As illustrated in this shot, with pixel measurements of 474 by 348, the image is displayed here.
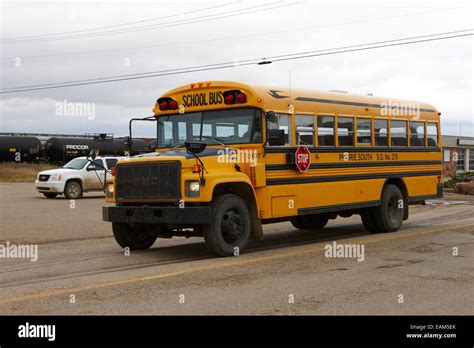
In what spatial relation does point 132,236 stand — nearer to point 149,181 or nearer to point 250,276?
point 149,181

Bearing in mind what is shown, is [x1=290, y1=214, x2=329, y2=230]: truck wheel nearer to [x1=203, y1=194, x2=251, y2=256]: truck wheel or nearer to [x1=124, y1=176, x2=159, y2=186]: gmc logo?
[x1=203, y1=194, x2=251, y2=256]: truck wheel

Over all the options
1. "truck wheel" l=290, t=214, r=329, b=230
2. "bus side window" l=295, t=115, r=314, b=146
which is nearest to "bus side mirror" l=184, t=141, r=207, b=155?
"bus side window" l=295, t=115, r=314, b=146

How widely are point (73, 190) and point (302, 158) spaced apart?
16.4 meters

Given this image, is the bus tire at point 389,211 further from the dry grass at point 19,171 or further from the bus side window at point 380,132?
the dry grass at point 19,171

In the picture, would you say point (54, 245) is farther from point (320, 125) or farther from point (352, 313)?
point (352, 313)

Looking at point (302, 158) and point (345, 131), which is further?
point (345, 131)

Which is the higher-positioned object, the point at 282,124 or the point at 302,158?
the point at 282,124

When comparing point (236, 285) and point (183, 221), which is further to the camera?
point (183, 221)

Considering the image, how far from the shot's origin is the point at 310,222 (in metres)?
14.9

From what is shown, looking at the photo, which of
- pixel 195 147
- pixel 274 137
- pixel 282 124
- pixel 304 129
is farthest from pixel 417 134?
pixel 195 147

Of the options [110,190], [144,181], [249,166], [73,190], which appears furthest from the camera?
[73,190]

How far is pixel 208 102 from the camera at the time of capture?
36.7 feet
